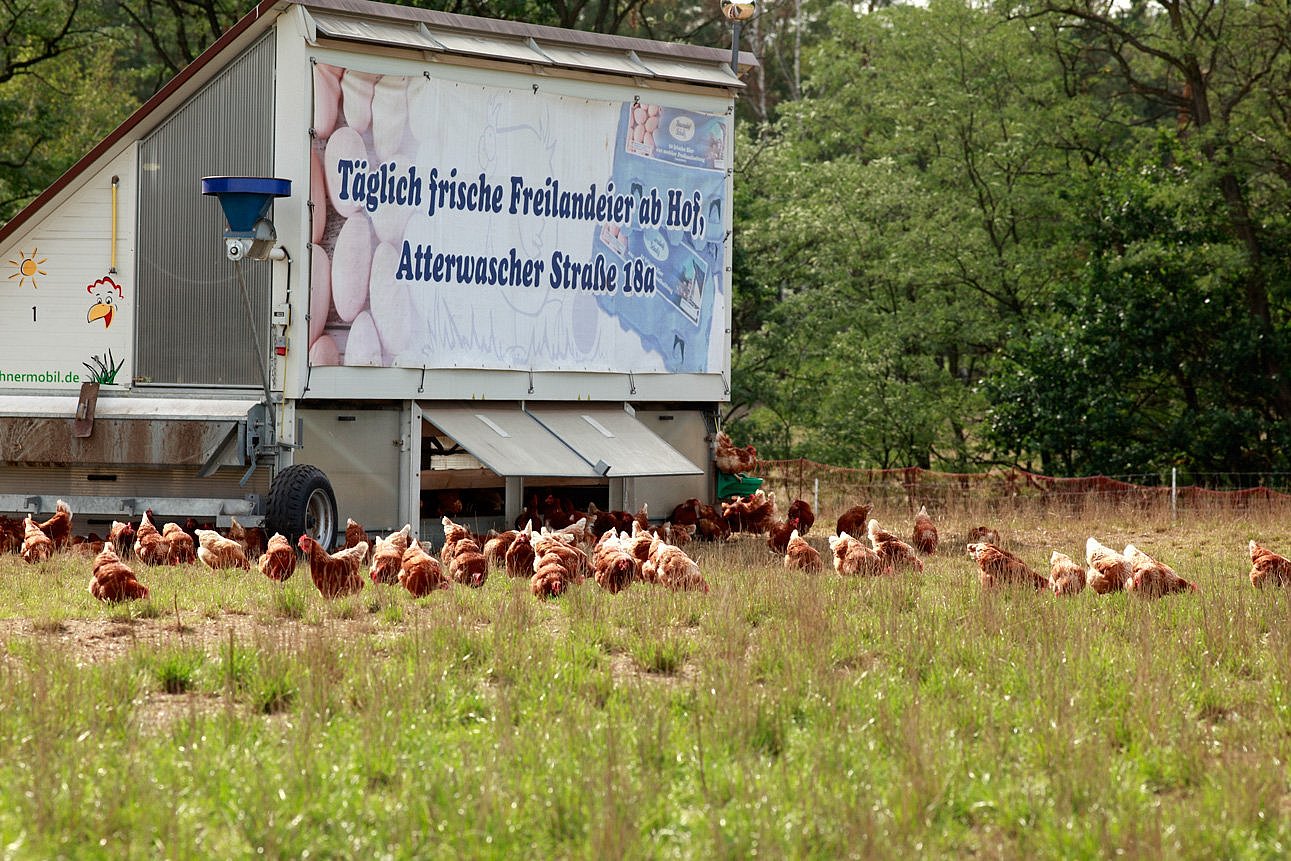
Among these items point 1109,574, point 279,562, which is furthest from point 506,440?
point 1109,574

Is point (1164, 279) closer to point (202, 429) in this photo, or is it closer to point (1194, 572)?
point (1194, 572)

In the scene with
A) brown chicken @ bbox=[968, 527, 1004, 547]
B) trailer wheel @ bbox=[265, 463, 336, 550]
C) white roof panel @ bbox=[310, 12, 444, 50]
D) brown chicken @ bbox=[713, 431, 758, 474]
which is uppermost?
white roof panel @ bbox=[310, 12, 444, 50]

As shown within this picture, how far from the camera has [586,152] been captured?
692 inches

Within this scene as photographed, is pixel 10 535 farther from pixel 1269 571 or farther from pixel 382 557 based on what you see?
pixel 1269 571

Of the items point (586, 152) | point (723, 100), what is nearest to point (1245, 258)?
point (723, 100)

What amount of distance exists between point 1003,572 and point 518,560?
3990 millimetres

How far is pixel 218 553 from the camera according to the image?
1298cm

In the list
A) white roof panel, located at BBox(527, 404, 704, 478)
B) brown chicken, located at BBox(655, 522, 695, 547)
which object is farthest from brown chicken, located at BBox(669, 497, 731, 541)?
white roof panel, located at BBox(527, 404, 704, 478)

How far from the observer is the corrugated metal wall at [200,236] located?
15.3 m

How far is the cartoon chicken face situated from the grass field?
5580 mm

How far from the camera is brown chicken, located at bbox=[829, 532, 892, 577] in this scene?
507 inches

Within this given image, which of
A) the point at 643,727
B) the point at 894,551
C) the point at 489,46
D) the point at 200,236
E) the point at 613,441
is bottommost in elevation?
the point at 643,727

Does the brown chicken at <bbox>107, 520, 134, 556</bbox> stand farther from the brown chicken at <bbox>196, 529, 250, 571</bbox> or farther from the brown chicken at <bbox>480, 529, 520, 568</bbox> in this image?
the brown chicken at <bbox>480, 529, 520, 568</bbox>

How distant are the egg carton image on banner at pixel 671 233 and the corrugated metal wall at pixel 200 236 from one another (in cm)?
430
